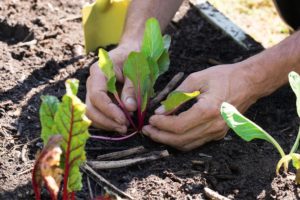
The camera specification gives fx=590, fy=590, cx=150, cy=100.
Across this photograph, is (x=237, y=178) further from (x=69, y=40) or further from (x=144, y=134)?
(x=69, y=40)

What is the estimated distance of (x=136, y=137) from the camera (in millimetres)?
1956

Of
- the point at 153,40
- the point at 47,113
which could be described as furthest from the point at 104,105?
the point at 47,113

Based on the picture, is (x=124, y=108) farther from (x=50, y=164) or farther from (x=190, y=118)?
(x=50, y=164)

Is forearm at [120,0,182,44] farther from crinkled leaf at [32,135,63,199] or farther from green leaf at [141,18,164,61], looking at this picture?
crinkled leaf at [32,135,63,199]

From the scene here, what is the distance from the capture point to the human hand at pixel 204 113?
180 centimetres

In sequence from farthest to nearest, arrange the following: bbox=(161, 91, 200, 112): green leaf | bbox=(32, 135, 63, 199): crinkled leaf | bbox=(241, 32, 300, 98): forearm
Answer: bbox=(241, 32, 300, 98): forearm, bbox=(161, 91, 200, 112): green leaf, bbox=(32, 135, 63, 199): crinkled leaf

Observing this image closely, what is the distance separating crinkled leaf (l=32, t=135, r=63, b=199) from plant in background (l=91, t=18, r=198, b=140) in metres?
0.44

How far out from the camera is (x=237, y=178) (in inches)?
71.9

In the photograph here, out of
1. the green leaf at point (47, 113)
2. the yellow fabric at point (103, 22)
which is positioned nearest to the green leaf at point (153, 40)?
the green leaf at point (47, 113)

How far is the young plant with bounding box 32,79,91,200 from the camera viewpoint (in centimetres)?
129

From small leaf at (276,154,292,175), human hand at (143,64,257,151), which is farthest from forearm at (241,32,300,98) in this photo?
small leaf at (276,154,292,175)

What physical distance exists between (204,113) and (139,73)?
233 mm

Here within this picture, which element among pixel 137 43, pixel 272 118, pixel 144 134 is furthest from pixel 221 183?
pixel 137 43

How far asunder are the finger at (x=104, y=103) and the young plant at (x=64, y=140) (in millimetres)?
367
